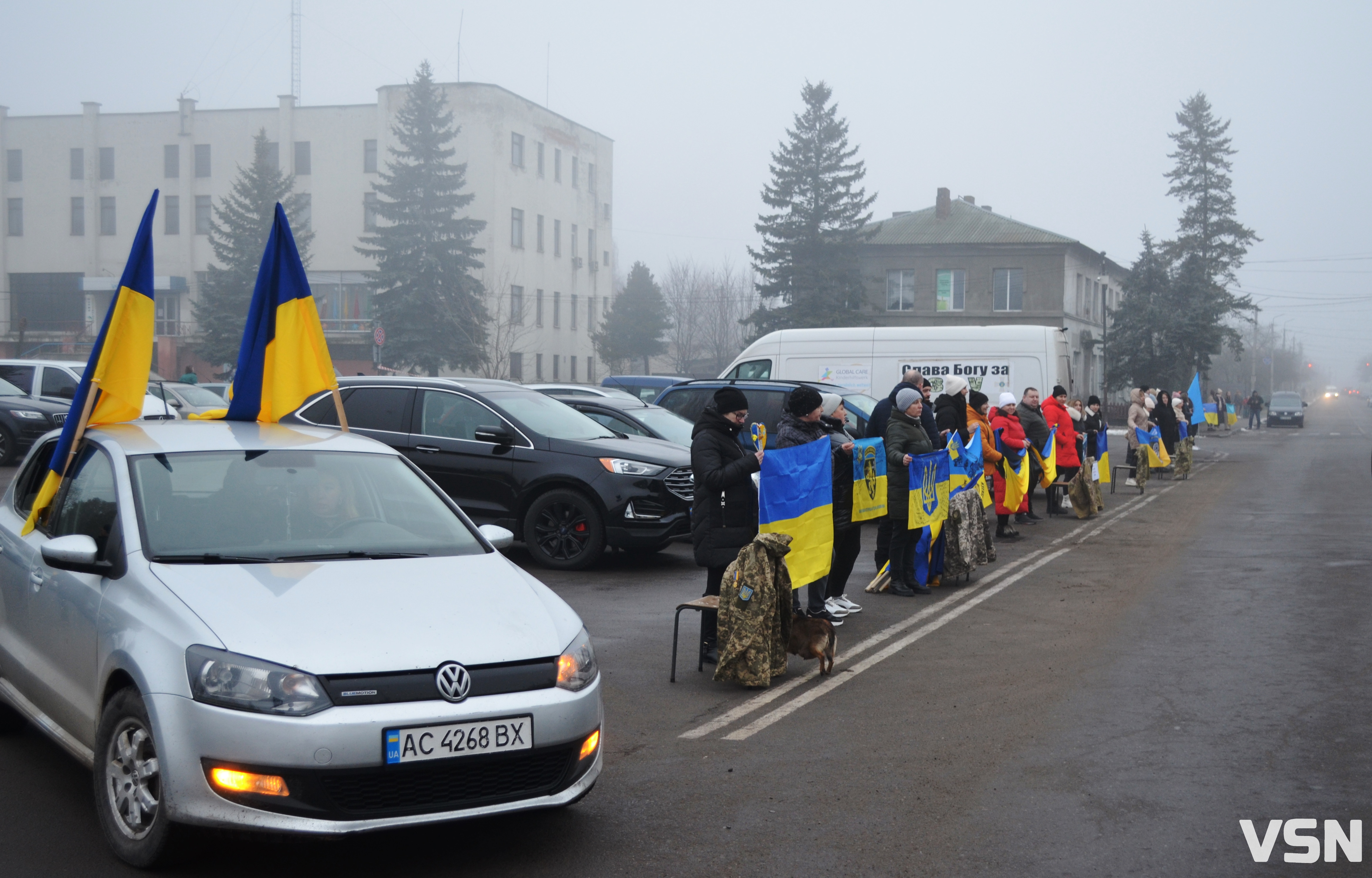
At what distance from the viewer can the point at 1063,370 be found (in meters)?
21.7

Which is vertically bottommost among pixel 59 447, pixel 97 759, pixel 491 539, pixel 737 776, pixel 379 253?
pixel 737 776

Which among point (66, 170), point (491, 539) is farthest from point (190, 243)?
point (491, 539)

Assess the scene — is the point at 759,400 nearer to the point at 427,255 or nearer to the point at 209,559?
the point at 209,559

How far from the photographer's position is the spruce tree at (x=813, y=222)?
54.2 meters

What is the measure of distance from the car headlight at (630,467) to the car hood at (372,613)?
6.61 metres

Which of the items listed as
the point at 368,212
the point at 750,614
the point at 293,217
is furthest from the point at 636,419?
the point at 368,212

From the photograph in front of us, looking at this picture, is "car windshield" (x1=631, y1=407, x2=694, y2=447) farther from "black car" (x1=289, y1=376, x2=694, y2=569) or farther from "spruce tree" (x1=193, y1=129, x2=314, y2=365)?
"spruce tree" (x1=193, y1=129, x2=314, y2=365)

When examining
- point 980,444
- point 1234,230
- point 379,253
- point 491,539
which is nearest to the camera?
point 491,539

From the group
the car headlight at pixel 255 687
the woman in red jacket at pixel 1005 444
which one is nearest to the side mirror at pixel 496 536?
the car headlight at pixel 255 687

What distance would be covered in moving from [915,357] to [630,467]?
1168 cm

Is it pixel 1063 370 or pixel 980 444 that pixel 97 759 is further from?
pixel 1063 370

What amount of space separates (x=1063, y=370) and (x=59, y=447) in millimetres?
18616

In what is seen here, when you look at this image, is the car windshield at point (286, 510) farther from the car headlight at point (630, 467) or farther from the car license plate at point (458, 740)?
the car headlight at point (630, 467)

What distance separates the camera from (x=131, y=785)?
4.34 metres
